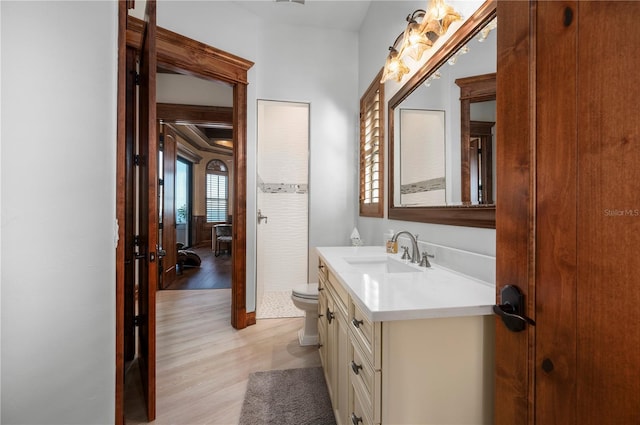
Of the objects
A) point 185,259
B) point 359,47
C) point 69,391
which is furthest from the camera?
point 185,259

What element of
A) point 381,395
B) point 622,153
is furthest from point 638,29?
point 381,395

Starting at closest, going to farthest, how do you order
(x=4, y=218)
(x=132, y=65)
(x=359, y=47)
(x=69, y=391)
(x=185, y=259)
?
(x=4, y=218), (x=69, y=391), (x=132, y=65), (x=359, y=47), (x=185, y=259)

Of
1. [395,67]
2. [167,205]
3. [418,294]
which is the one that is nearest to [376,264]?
[418,294]

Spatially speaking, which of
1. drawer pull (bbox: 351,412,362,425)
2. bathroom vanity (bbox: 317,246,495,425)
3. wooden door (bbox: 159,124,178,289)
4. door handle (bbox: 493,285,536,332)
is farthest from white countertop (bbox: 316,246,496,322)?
wooden door (bbox: 159,124,178,289)

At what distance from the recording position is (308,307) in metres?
2.15

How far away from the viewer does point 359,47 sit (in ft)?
9.68

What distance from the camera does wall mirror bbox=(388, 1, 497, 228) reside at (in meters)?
1.10

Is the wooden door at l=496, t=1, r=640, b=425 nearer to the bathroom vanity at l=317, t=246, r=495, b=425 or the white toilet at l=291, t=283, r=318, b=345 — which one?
the bathroom vanity at l=317, t=246, r=495, b=425

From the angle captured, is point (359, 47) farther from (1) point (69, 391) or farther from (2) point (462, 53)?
(1) point (69, 391)

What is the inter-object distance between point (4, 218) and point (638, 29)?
48.7 inches

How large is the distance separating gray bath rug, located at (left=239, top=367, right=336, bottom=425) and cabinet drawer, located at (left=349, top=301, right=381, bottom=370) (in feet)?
2.51

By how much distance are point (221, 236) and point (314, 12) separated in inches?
210

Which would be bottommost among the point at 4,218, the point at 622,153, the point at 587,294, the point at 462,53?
the point at 587,294

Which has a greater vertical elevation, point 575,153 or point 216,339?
point 575,153
